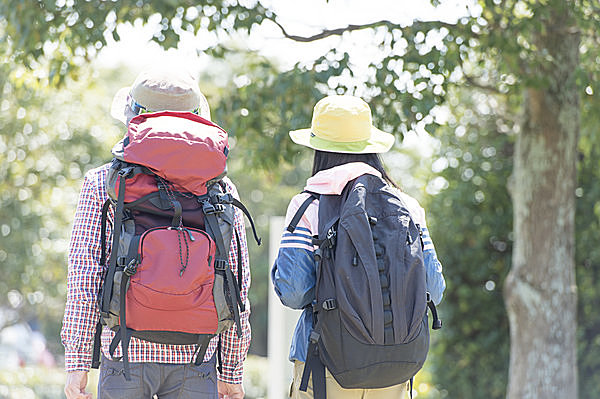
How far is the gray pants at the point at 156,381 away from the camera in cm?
244

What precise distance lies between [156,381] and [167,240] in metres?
0.44

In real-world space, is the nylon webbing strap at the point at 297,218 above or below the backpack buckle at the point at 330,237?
above

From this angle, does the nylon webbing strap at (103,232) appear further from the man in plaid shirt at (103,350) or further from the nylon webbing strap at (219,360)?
the nylon webbing strap at (219,360)

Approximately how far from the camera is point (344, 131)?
9.43 feet

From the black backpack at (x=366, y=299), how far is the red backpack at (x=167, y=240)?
11.6 inches

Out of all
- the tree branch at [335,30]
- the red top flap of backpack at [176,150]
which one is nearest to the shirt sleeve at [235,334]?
the red top flap of backpack at [176,150]

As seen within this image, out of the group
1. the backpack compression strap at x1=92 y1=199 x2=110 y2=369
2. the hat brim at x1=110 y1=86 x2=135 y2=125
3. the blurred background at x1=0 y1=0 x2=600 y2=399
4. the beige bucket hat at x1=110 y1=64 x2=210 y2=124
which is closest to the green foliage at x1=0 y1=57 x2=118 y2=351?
the blurred background at x1=0 y1=0 x2=600 y2=399

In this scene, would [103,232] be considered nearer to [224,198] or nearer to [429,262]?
[224,198]

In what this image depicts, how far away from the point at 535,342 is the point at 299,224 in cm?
359

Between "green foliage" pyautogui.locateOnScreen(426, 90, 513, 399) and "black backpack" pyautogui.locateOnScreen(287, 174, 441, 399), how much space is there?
16.6 ft

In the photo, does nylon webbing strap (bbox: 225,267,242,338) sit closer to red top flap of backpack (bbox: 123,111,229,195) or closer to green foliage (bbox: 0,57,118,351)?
red top flap of backpack (bbox: 123,111,229,195)

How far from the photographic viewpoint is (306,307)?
8.91ft

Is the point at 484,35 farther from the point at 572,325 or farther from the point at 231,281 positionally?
the point at 231,281

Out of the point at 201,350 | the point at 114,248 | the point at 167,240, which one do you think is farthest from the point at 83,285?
the point at 201,350
